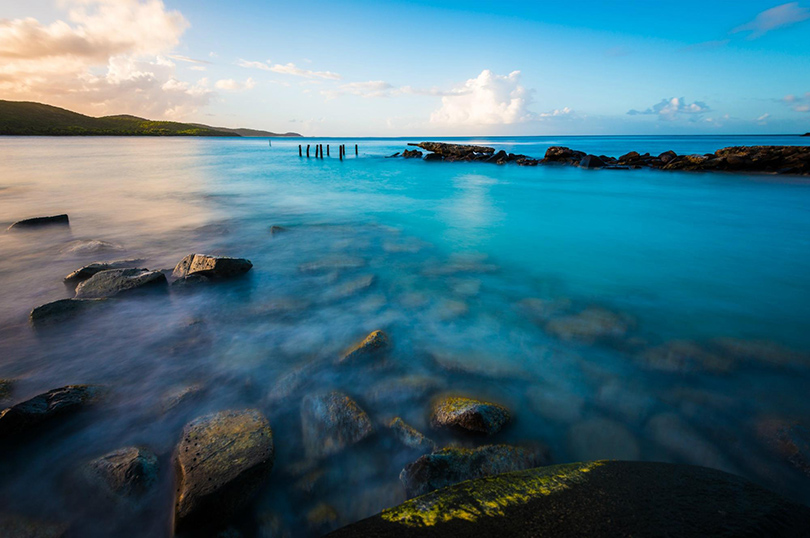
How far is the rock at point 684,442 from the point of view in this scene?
10.2ft

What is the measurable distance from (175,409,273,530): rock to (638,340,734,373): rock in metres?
4.37

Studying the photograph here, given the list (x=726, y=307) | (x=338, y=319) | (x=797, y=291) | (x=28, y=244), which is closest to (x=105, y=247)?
(x=28, y=244)

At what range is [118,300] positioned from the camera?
5488 mm

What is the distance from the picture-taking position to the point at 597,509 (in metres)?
1.88

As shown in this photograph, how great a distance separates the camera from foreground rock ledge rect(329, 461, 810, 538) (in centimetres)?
175

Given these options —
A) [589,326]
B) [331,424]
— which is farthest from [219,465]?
[589,326]

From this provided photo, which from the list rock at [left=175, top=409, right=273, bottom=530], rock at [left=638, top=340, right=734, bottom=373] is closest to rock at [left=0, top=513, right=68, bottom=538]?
rock at [left=175, top=409, right=273, bottom=530]

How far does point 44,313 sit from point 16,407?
2.50 meters

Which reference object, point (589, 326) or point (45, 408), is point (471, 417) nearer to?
point (589, 326)

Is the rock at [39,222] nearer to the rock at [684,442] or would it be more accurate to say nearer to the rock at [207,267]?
the rock at [207,267]

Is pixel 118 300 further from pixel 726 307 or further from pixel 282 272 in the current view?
pixel 726 307

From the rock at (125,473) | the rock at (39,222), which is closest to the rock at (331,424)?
the rock at (125,473)

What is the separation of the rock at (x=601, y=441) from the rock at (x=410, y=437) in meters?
1.29

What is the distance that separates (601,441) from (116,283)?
23.1 feet
